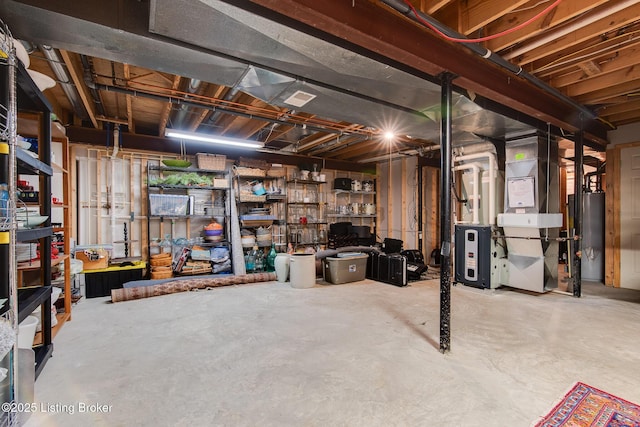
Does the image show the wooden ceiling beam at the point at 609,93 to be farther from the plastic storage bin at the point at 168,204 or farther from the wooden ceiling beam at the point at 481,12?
the plastic storage bin at the point at 168,204

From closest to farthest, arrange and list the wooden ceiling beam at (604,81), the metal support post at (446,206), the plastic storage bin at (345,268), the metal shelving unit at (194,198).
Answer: the metal support post at (446,206), the wooden ceiling beam at (604,81), the plastic storage bin at (345,268), the metal shelving unit at (194,198)

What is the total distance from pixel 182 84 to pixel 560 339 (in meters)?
4.73

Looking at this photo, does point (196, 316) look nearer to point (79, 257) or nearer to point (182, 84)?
point (79, 257)

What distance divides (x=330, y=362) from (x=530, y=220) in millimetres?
3330

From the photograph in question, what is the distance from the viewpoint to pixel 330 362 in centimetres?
228

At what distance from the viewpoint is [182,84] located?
11.6 ft

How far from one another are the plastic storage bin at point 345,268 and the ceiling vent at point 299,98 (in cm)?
279

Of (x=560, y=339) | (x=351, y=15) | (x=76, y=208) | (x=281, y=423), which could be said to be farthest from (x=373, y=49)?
(x=76, y=208)

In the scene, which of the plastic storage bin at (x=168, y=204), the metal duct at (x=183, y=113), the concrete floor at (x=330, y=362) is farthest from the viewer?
the plastic storage bin at (x=168, y=204)

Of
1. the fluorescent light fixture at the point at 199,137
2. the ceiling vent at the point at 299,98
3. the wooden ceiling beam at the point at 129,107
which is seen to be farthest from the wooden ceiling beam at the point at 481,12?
the fluorescent light fixture at the point at 199,137

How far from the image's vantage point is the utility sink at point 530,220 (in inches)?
152

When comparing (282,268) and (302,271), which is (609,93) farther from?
(282,268)

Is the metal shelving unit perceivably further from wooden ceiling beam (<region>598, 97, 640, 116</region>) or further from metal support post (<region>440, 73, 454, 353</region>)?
wooden ceiling beam (<region>598, 97, 640, 116</region>)

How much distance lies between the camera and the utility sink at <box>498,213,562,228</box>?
387 cm
